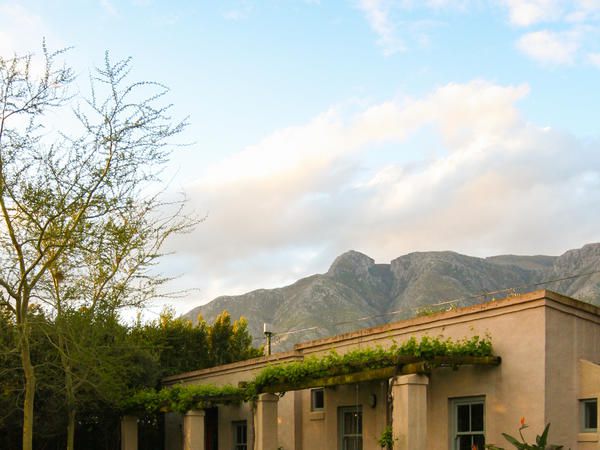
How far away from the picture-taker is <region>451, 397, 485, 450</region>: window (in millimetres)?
13117

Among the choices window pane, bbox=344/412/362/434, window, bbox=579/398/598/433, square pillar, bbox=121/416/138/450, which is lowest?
square pillar, bbox=121/416/138/450

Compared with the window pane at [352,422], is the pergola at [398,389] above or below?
above

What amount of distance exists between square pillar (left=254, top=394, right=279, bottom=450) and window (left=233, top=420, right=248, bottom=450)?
12.5 feet

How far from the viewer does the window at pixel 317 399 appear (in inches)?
695

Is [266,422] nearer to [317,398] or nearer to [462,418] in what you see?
[317,398]

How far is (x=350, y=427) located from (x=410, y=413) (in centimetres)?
414

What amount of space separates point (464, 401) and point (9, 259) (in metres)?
7.70

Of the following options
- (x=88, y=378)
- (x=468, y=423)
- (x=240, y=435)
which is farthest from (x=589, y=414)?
(x=88, y=378)

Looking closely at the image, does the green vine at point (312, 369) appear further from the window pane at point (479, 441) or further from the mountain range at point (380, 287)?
the mountain range at point (380, 287)

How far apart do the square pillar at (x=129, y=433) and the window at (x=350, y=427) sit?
7.80 m

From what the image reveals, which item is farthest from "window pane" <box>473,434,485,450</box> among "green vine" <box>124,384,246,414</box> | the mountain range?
the mountain range

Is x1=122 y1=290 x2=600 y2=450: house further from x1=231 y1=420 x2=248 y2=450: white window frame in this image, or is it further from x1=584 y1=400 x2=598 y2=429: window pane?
x1=231 y1=420 x2=248 y2=450: white window frame

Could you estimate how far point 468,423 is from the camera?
44.0 ft

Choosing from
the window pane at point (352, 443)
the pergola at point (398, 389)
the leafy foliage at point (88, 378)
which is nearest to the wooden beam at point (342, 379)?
the pergola at point (398, 389)
